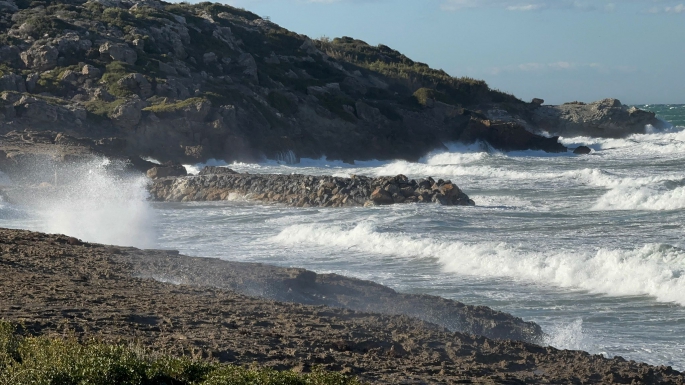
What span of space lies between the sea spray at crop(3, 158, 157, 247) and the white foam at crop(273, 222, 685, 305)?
6944mm

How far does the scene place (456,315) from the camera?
1239cm

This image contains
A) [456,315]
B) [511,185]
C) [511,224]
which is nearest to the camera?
[456,315]

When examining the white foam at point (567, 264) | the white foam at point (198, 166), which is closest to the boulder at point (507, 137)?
the white foam at point (198, 166)

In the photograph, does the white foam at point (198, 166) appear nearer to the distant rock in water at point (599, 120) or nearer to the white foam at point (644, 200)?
the white foam at point (644, 200)

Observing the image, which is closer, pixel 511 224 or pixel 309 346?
pixel 309 346

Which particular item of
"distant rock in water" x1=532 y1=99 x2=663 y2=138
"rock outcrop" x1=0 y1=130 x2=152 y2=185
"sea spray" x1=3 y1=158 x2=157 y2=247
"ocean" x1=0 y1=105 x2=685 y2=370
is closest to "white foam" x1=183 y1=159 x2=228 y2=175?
"rock outcrop" x1=0 y1=130 x2=152 y2=185

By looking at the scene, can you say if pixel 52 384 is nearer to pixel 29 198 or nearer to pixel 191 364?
pixel 191 364

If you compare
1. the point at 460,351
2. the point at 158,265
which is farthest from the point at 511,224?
the point at 460,351

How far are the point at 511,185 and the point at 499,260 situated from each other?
2034 centimetres

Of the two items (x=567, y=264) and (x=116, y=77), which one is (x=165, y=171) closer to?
(x=116, y=77)

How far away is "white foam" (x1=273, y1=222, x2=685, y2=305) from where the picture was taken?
14.6m

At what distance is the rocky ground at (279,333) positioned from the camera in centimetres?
865

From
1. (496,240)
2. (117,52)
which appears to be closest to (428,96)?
(117,52)

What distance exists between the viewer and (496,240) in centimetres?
1977
